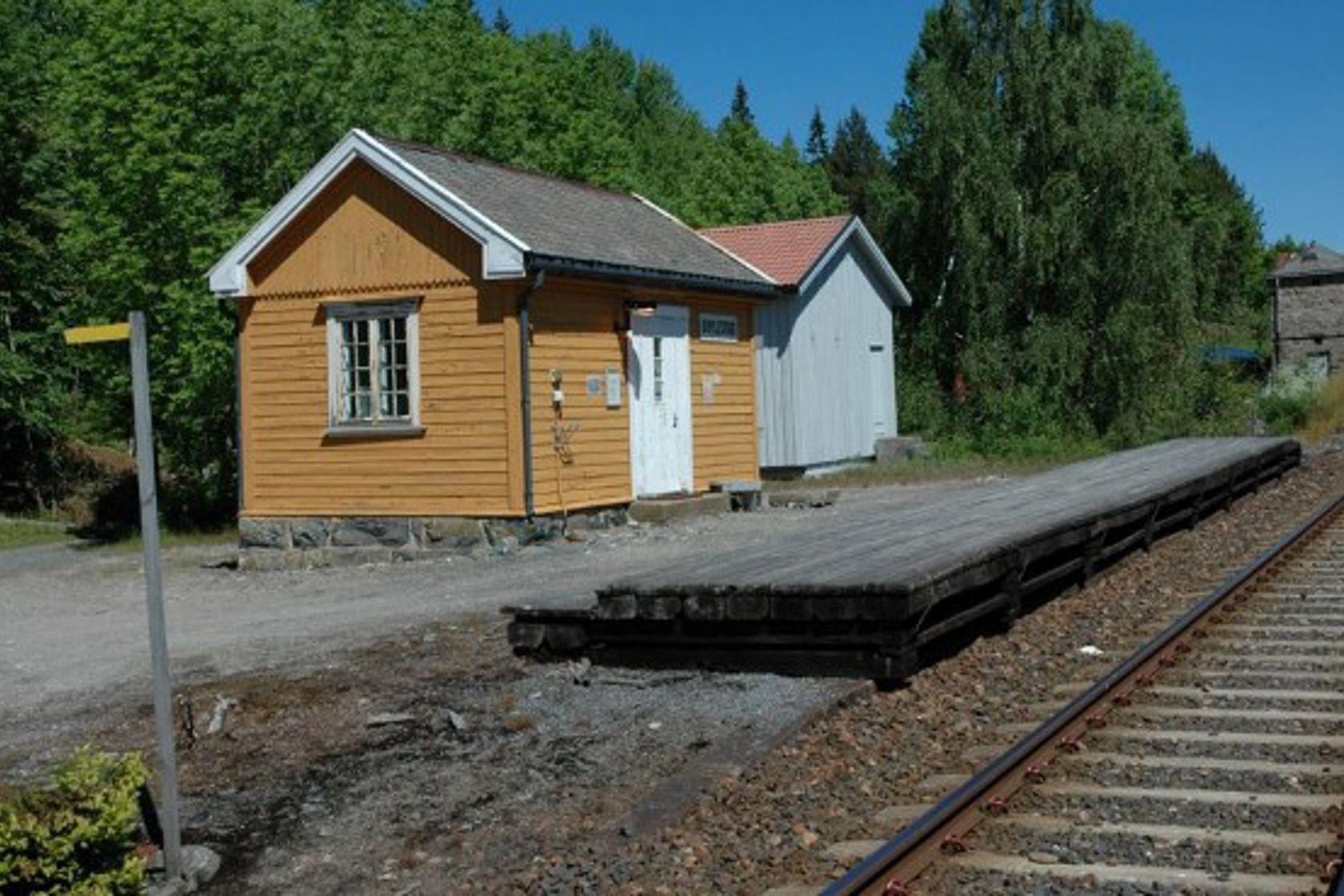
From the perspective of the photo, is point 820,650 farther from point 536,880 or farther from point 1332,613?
point 1332,613

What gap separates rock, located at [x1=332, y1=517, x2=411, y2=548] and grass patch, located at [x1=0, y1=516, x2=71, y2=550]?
28.0 ft

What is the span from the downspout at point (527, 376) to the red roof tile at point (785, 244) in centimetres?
1031

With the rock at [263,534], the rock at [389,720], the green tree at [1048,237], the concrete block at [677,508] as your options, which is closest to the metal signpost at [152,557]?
the rock at [389,720]

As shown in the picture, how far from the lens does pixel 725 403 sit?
21.4m

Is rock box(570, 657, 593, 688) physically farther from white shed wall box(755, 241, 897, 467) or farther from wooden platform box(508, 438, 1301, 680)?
white shed wall box(755, 241, 897, 467)

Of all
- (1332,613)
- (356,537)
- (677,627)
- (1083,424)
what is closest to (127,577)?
(356,537)

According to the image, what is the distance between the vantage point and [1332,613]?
10.5 meters

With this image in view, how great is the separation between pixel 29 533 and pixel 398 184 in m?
12.2

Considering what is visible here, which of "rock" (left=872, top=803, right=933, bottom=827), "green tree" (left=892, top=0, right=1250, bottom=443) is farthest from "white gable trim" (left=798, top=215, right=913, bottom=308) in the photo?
"rock" (left=872, top=803, right=933, bottom=827)

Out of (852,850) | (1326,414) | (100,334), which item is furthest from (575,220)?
(1326,414)

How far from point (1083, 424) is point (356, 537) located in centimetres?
2050

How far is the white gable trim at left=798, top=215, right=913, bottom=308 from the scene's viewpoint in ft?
90.5

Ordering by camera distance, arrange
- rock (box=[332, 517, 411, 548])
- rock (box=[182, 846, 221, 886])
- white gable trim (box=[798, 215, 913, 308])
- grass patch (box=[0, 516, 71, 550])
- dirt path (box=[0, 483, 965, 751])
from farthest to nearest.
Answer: white gable trim (box=[798, 215, 913, 308])
grass patch (box=[0, 516, 71, 550])
rock (box=[332, 517, 411, 548])
dirt path (box=[0, 483, 965, 751])
rock (box=[182, 846, 221, 886])

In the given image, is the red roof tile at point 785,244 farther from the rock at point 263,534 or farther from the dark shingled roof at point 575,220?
the rock at point 263,534
